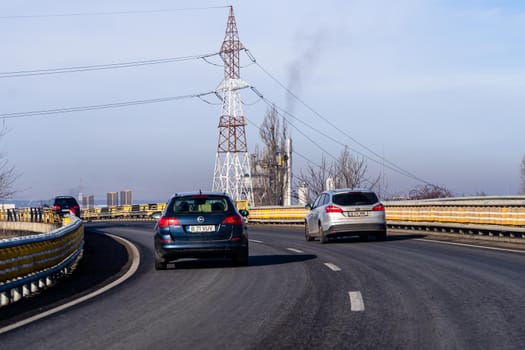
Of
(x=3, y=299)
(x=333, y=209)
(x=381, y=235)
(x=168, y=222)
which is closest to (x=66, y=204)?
(x=333, y=209)

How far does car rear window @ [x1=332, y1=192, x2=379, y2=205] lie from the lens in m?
23.9

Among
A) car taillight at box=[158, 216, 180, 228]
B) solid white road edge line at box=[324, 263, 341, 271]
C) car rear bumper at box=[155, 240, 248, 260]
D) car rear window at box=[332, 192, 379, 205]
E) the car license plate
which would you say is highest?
car rear window at box=[332, 192, 379, 205]

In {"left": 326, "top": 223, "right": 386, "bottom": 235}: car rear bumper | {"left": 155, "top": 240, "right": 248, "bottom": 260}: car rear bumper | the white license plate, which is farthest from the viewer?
{"left": 326, "top": 223, "right": 386, "bottom": 235}: car rear bumper

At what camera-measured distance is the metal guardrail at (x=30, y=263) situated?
38.2 ft

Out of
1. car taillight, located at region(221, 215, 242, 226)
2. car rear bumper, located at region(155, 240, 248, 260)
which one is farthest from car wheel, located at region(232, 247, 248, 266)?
car taillight, located at region(221, 215, 242, 226)

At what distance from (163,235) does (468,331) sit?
872 cm

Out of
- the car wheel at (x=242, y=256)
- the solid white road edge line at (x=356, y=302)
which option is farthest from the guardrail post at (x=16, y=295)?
the solid white road edge line at (x=356, y=302)

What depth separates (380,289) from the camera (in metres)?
11.4

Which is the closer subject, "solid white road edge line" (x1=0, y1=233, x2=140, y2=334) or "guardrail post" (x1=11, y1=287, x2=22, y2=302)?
"solid white road edge line" (x1=0, y1=233, x2=140, y2=334)

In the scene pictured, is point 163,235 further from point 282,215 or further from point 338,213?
point 282,215

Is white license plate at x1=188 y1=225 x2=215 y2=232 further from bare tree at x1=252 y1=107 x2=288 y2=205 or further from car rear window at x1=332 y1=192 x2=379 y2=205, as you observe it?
bare tree at x1=252 y1=107 x2=288 y2=205

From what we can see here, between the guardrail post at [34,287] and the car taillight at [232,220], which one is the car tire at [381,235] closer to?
the car taillight at [232,220]

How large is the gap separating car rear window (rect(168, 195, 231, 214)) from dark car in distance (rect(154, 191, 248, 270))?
2cm

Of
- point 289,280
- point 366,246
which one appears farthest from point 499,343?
point 366,246
